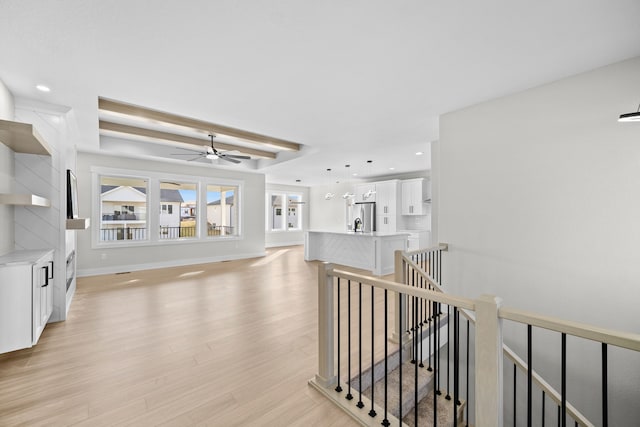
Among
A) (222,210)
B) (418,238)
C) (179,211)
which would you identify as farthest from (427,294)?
(222,210)

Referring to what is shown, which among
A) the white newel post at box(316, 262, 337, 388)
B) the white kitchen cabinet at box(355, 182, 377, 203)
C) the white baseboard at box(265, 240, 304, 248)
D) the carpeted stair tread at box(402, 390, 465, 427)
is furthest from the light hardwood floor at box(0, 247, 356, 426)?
the white baseboard at box(265, 240, 304, 248)

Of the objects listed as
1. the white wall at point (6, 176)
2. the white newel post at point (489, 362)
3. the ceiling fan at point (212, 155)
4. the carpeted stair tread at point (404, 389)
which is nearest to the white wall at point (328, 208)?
the ceiling fan at point (212, 155)

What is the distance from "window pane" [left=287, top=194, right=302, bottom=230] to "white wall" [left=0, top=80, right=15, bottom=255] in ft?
27.9

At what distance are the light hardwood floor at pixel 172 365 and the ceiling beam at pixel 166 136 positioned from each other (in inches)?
110

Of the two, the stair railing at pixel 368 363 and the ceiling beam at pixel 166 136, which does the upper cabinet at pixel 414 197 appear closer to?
the ceiling beam at pixel 166 136

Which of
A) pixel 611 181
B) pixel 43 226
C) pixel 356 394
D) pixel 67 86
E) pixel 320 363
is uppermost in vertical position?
pixel 67 86

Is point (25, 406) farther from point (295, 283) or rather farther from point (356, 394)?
point (295, 283)

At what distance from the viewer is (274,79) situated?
111 inches

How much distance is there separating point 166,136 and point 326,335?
4.87 meters

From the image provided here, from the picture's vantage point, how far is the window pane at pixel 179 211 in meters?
7.09

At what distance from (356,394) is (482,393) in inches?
42.8

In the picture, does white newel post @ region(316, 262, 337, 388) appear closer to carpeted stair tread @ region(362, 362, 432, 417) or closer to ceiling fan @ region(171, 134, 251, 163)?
carpeted stair tread @ region(362, 362, 432, 417)

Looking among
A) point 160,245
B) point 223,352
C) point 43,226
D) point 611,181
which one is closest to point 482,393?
point 223,352

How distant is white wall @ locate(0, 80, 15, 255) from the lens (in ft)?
9.12
